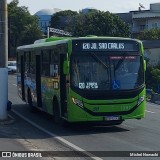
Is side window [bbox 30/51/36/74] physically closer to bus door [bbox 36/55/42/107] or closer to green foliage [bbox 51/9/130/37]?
bus door [bbox 36/55/42/107]

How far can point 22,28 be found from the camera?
9994 cm

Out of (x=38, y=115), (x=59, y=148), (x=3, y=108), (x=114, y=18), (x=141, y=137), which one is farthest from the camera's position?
(x=114, y=18)

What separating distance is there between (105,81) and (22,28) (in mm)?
85589

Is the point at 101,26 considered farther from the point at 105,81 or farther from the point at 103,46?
the point at 105,81

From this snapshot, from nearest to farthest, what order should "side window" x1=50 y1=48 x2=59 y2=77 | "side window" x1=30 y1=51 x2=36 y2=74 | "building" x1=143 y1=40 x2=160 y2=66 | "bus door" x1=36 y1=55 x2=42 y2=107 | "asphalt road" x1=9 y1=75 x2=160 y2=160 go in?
"asphalt road" x1=9 y1=75 x2=160 y2=160 < "side window" x1=50 y1=48 x2=59 y2=77 < "bus door" x1=36 y1=55 x2=42 y2=107 < "side window" x1=30 y1=51 x2=36 y2=74 < "building" x1=143 y1=40 x2=160 y2=66

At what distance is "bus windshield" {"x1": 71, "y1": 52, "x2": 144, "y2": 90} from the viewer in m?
15.6

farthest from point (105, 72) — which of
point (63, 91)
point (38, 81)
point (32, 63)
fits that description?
point (32, 63)

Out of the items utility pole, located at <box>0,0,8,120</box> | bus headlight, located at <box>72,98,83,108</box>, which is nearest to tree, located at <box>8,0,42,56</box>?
utility pole, located at <box>0,0,8,120</box>

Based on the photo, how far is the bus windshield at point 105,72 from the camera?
1565 centimetres

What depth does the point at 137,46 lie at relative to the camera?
16.4 meters

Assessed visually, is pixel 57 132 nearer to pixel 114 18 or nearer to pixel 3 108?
pixel 3 108

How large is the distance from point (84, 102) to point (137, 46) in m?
2.53

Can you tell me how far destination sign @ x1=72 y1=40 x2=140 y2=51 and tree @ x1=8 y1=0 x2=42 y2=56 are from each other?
82408 millimetres

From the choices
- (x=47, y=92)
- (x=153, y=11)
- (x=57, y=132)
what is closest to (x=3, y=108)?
(x=47, y=92)
